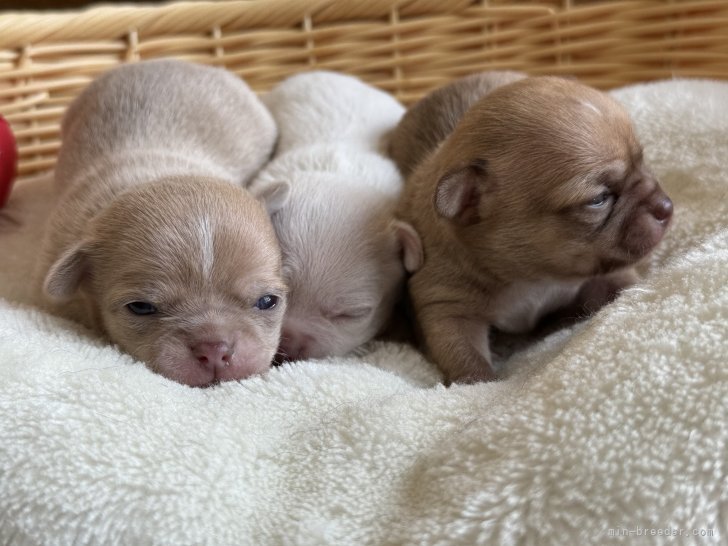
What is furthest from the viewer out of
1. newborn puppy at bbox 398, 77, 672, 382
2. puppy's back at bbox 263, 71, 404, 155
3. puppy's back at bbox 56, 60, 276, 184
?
puppy's back at bbox 263, 71, 404, 155

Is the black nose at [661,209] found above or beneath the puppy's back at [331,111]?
above

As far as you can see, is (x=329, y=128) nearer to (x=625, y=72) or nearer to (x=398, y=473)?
(x=625, y=72)

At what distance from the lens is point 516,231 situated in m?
2.66

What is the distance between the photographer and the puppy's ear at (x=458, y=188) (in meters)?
2.64

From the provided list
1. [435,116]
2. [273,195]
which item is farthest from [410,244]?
[435,116]

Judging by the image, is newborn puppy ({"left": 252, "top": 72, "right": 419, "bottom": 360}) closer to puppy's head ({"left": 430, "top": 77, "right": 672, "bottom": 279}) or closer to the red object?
puppy's head ({"left": 430, "top": 77, "right": 672, "bottom": 279})

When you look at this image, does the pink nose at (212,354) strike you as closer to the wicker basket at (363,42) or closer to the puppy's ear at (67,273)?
the puppy's ear at (67,273)

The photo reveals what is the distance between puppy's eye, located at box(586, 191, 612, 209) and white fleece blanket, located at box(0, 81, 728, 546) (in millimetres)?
286

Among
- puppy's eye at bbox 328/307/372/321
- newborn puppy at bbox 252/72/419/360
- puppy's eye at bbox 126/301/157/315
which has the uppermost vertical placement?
puppy's eye at bbox 126/301/157/315

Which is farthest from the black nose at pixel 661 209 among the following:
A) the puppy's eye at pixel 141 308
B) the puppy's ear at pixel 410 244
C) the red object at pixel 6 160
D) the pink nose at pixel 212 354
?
the red object at pixel 6 160

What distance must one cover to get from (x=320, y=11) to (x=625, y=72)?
1.66 meters

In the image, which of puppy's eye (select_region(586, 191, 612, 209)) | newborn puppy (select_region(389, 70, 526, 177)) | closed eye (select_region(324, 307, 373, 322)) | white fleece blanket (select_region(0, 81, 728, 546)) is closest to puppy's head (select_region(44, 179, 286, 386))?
white fleece blanket (select_region(0, 81, 728, 546))

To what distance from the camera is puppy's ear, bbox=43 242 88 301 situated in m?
2.55

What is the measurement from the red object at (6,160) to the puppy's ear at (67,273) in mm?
1421
